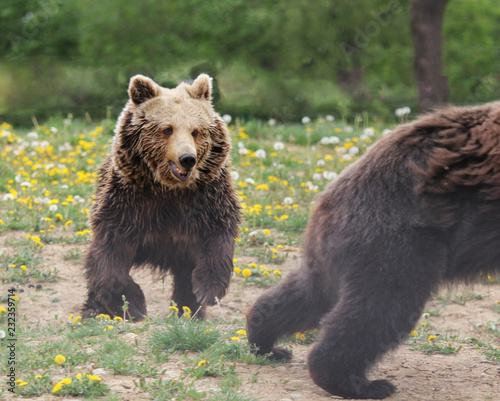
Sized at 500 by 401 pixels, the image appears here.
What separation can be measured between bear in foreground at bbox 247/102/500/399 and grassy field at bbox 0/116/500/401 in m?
0.60

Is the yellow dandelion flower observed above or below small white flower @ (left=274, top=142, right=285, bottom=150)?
below

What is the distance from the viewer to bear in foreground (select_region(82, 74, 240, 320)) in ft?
14.1

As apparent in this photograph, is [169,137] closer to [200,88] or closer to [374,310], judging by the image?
[200,88]

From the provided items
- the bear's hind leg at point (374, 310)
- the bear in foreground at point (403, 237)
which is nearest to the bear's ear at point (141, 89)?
the bear in foreground at point (403, 237)

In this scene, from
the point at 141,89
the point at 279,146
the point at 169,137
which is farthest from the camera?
the point at 279,146

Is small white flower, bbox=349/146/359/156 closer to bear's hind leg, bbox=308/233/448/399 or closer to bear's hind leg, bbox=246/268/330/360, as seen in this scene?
bear's hind leg, bbox=246/268/330/360

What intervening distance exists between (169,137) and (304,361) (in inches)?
65.6

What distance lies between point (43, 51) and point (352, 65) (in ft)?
21.7

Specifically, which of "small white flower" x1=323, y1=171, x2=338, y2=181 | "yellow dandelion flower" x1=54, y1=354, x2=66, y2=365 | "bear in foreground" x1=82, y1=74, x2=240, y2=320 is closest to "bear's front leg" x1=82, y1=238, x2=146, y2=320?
"bear in foreground" x1=82, y1=74, x2=240, y2=320

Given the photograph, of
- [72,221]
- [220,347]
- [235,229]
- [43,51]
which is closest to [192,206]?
[235,229]

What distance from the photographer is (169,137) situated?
167 inches

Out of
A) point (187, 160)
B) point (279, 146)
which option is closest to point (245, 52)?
point (279, 146)

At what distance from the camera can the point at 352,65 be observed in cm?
1423

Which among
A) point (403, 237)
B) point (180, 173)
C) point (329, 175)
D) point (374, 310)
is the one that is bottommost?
point (374, 310)
